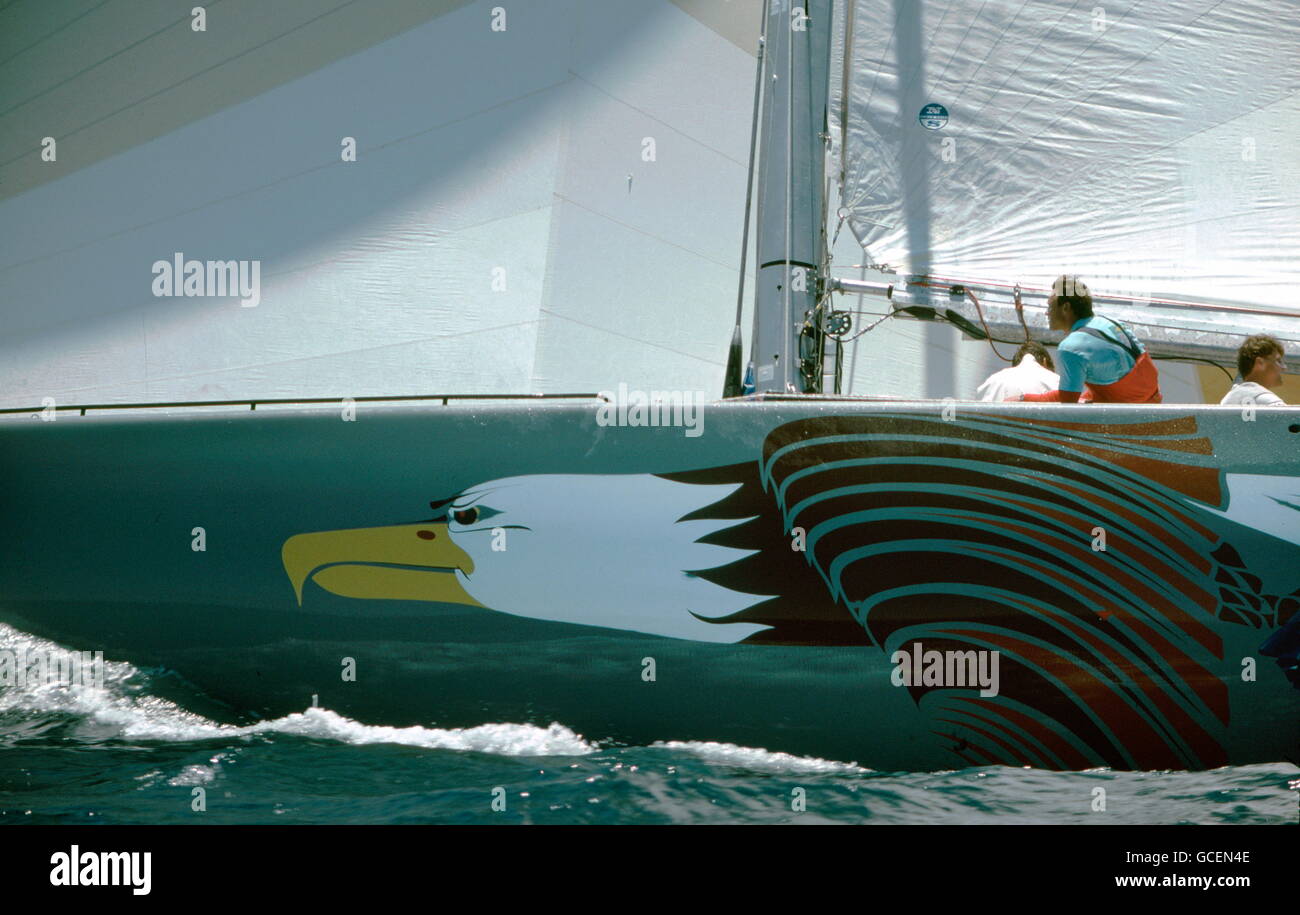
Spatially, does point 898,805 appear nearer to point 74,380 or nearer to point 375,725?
point 375,725

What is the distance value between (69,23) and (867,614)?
3.94 metres

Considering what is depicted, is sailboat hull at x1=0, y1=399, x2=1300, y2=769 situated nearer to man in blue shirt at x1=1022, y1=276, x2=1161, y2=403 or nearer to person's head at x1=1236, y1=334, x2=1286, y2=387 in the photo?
man in blue shirt at x1=1022, y1=276, x2=1161, y2=403

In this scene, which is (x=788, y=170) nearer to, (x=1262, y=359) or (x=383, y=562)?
(x=1262, y=359)

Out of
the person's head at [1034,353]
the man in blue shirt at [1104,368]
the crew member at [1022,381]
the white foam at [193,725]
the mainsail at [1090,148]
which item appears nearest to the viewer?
the white foam at [193,725]

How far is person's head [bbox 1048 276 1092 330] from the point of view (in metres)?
2.67

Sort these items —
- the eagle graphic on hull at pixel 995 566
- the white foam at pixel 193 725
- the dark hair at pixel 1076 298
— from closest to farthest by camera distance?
the eagle graphic on hull at pixel 995 566 < the white foam at pixel 193 725 < the dark hair at pixel 1076 298

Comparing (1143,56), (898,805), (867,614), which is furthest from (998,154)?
(898,805)

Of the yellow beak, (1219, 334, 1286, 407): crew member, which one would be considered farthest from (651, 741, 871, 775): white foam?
(1219, 334, 1286, 407): crew member

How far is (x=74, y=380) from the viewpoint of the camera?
3660 millimetres

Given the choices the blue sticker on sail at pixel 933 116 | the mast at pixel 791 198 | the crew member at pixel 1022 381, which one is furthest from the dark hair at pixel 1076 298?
the blue sticker on sail at pixel 933 116

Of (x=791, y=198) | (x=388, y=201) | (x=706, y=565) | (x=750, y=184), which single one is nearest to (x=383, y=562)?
(x=706, y=565)

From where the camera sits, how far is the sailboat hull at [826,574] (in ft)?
7.34

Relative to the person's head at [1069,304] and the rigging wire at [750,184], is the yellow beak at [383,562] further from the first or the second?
the person's head at [1069,304]

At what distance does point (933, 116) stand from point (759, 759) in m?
2.24
